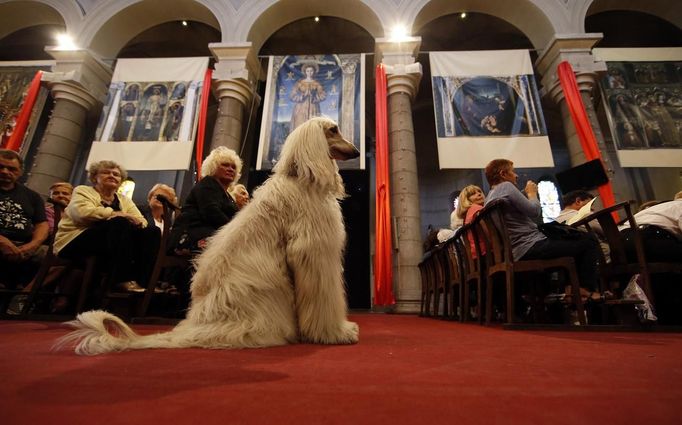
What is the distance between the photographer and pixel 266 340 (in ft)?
4.91

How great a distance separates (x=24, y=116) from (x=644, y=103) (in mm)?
11354

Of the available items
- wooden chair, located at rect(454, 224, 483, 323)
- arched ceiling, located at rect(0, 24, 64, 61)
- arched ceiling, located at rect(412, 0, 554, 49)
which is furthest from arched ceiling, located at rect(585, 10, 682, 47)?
arched ceiling, located at rect(0, 24, 64, 61)

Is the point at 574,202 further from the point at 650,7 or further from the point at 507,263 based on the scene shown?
the point at 650,7

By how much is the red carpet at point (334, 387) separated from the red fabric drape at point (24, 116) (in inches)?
278

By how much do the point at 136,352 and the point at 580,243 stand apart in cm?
298

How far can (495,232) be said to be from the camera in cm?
292

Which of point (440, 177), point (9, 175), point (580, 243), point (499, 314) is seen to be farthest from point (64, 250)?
point (440, 177)

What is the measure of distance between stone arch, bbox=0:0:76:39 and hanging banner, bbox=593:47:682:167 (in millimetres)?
10979

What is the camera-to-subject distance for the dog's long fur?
1.42m

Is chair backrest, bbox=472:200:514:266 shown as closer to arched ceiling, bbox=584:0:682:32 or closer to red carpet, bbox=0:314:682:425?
red carpet, bbox=0:314:682:425

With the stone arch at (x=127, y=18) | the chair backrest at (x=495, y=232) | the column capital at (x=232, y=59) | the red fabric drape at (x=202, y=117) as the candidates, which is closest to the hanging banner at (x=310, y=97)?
the column capital at (x=232, y=59)

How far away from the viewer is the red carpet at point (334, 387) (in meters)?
0.68

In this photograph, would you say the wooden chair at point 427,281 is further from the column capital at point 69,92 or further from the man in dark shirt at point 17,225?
the column capital at point 69,92

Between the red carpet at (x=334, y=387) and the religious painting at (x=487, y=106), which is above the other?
the religious painting at (x=487, y=106)
